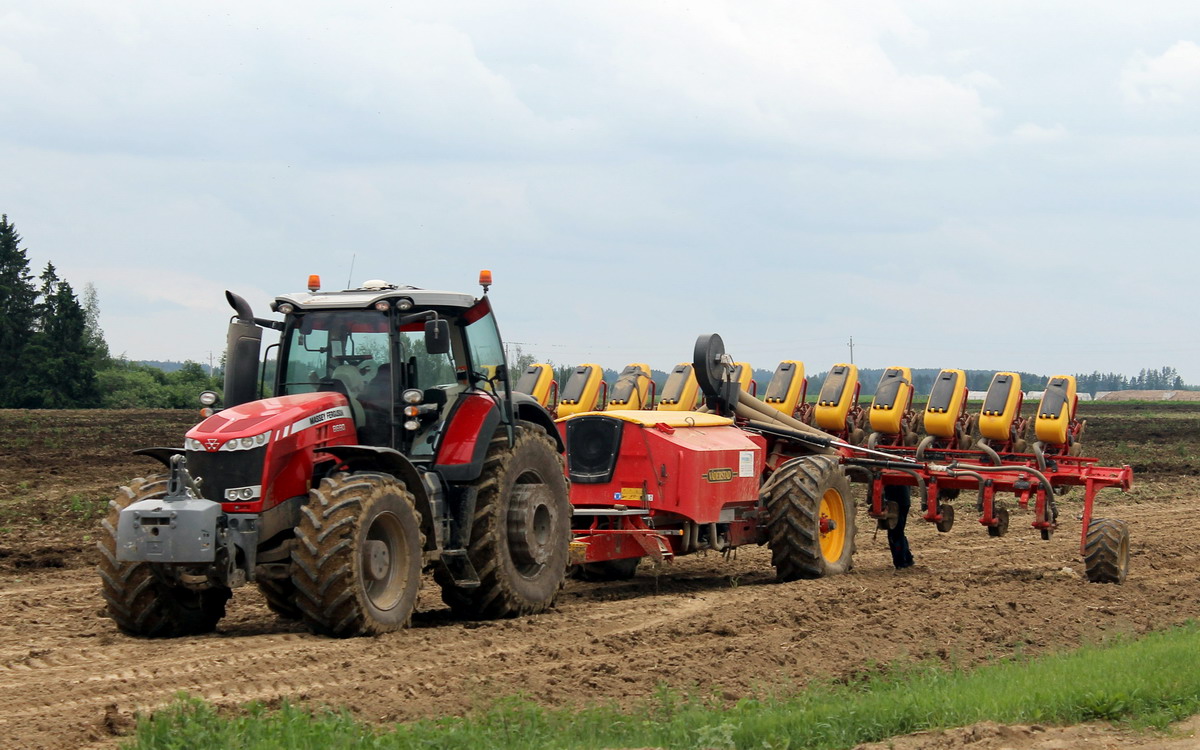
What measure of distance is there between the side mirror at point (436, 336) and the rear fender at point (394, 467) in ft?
2.57

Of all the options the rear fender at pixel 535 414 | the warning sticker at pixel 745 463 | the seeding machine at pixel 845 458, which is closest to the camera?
the rear fender at pixel 535 414

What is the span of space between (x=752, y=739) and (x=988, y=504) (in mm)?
8409

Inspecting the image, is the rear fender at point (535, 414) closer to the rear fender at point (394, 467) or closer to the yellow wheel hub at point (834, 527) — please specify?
the rear fender at point (394, 467)

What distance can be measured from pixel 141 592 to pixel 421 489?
2030 mm

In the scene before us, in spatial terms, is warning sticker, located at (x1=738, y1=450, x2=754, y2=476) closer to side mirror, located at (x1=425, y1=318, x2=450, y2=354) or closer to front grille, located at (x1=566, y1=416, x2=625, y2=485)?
front grille, located at (x1=566, y1=416, x2=625, y2=485)

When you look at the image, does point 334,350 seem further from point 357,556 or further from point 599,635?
point 599,635

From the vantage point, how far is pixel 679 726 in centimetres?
685

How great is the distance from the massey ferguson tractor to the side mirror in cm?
1

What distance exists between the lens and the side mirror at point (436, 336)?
9602mm

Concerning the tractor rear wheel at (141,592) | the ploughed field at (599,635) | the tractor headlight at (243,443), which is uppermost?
the tractor headlight at (243,443)

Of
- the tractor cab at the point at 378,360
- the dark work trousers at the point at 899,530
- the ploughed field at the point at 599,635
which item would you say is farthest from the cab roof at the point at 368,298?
the dark work trousers at the point at 899,530

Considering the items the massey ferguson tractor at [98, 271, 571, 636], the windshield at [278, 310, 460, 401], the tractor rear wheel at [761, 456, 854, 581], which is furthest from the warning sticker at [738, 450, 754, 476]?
the windshield at [278, 310, 460, 401]

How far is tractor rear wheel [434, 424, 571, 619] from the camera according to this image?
1042 centimetres

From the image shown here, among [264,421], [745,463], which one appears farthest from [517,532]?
[745,463]
